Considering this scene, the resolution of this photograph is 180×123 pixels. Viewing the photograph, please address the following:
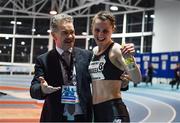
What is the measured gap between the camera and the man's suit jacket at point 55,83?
262cm

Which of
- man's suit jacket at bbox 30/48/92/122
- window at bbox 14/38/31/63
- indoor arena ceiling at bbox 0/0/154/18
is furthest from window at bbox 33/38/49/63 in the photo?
man's suit jacket at bbox 30/48/92/122

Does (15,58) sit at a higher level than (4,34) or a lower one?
lower

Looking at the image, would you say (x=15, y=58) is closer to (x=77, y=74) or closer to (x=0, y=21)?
(x=0, y=21)

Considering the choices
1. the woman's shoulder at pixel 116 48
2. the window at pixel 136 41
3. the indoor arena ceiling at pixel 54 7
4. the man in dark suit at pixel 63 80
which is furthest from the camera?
the indoor arena ceiling at pixel 54 7

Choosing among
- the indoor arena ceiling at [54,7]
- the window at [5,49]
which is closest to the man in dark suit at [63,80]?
the indoor arena ceiling at [54,7]

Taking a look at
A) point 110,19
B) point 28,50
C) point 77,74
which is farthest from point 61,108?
point 28,50

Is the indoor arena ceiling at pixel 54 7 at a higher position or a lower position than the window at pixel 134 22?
higher

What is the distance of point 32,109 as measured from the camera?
32.4 ft

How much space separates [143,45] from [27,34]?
12.2 m

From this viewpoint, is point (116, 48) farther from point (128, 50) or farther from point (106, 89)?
point (106, 89)

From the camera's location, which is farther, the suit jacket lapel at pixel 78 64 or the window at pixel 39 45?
the window at pixel 39 45

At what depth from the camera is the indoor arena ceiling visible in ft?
93.8

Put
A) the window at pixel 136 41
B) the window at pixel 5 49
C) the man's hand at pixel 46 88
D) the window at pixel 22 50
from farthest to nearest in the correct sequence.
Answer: the window at pixel 22 50 < the window at pixel 5 49 < the window at pixel 136 41 < the man's hand at pixel 46 88

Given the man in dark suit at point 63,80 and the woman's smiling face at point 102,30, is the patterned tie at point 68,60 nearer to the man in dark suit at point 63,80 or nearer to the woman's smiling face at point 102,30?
the man in dark suit at point 63,80
